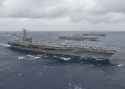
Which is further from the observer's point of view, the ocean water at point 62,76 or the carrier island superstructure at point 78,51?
the carrier island superstructure at point 78,51

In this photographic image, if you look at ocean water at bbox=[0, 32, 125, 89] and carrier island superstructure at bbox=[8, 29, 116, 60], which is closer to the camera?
ocean water at bbox=[0, 32, 125, 89]

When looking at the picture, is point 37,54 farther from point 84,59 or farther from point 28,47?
point 84,59

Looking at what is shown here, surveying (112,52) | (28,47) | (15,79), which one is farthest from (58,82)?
(28,47)

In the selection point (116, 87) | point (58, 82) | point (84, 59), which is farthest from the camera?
point (84, 59)

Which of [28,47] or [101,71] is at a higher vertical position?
[28,47]

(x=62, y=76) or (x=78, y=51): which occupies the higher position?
(x=78, y=51)

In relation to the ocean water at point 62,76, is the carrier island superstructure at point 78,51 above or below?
above

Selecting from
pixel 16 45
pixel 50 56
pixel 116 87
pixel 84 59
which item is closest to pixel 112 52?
pixel 84 59

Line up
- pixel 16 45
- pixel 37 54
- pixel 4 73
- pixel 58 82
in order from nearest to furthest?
pixel 58 82 → pixel 4 73 → pixel 37 54 → pixel 16 45

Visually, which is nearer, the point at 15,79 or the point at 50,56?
Result: the point at 15,79

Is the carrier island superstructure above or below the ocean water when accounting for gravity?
above

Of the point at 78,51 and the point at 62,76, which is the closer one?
the point at 62,76
